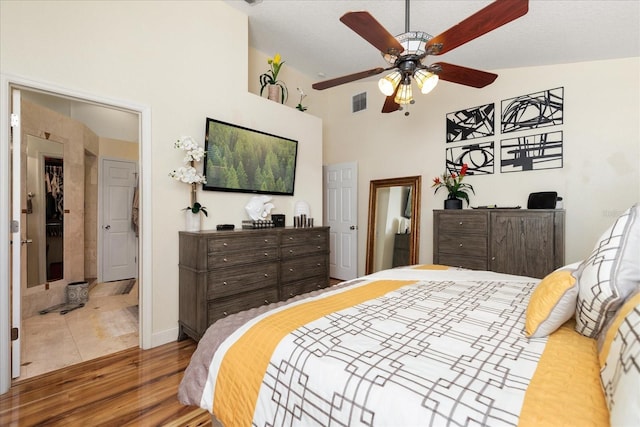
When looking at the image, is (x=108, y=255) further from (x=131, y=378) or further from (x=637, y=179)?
(x=637, y=179)

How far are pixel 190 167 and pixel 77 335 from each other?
192 cm

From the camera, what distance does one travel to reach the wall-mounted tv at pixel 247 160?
3027 mm

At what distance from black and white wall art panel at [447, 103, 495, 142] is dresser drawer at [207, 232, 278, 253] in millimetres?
Result: 2802

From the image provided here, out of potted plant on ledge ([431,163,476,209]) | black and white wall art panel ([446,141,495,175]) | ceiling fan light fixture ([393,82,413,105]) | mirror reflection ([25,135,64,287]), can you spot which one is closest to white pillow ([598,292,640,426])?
ceiling fan light fixture ([393,82,413,105])

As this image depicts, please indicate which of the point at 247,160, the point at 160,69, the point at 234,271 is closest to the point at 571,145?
the point at 247,160

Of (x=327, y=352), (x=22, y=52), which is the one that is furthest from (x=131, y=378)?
(x=22, y=52)

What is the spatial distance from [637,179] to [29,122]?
636 centimetres

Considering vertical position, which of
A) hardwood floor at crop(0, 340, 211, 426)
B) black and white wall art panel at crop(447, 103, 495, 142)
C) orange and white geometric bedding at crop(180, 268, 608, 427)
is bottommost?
hardwood floor at crop(0, 340, 211, 426)

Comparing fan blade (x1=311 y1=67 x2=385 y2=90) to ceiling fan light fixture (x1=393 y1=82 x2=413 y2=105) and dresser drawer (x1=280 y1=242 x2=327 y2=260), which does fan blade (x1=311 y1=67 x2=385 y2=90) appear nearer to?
ceiling fan light fixture (x1=393 y1=82 x2=413 y2=105)

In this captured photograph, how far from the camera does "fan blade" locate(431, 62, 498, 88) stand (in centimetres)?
201

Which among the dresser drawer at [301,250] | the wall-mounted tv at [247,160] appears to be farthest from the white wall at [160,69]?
the dresser drawer at [301,250]

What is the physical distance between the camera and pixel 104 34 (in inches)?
94.3

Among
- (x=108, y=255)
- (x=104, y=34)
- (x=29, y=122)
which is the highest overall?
(x=104, y=34)

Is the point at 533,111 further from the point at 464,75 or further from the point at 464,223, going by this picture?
the point at 464,75
